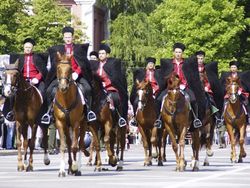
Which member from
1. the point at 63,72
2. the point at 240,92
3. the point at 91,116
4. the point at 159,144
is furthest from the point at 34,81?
the point at 240,92

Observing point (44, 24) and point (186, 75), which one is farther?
point (44, 24)

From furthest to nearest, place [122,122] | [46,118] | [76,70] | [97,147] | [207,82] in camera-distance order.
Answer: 1. [207,82]
2. [122,122]
3. [97,147]
4. [76,70]
5. [46,118]

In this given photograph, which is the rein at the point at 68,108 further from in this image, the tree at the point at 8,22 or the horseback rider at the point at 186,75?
the tree at the point at 8,22

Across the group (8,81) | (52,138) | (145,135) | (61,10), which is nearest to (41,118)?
(8,81)

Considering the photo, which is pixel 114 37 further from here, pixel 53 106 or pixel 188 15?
pixel 53 106

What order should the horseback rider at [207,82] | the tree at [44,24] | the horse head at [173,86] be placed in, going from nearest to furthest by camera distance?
the horse head at [173,86] < the horseback rider at [207,82] < the tree at [44,24]

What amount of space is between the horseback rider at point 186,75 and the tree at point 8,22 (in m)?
32.2

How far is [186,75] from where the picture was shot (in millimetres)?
27375

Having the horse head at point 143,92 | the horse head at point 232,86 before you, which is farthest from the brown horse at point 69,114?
the horse head at point 232,86

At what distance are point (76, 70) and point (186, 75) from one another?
10.5ft

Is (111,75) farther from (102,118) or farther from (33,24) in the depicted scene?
(33,24)

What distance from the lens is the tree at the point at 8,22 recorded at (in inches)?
2334

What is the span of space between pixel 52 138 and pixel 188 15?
35.3 metres

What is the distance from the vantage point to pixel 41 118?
1043 inches
